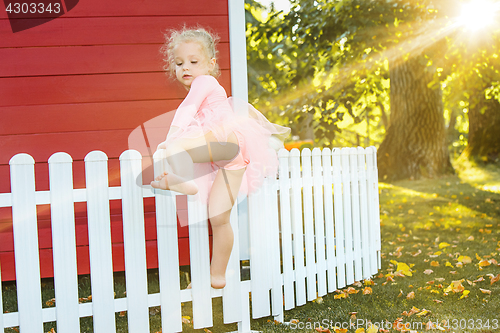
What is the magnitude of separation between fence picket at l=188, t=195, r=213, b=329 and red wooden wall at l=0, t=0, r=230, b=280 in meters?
0.93

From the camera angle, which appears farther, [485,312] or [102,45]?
[102,45]

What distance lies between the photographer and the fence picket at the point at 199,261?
256 cm

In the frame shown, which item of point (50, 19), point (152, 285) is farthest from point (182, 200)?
point (50, 19)

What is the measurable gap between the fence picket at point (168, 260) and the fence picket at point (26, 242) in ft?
2.15

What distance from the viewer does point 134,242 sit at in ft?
8.05

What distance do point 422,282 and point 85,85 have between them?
3.29m

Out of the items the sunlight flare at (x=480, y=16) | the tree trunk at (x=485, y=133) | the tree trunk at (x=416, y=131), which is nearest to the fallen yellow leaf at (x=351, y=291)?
the sunlight flare at (x=480, y=16)

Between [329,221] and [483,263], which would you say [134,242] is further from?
[483,263]

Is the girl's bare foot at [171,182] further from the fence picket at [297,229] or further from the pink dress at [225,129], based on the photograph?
the fence picket at [297,229]

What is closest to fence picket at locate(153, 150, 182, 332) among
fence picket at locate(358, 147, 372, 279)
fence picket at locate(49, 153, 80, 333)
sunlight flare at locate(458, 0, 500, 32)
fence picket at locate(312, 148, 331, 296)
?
fence picket at locate(49, 153, 80, 333)

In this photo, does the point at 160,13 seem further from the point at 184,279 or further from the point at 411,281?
the point at 411,281

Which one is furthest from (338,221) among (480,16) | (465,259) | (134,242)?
(480,16)

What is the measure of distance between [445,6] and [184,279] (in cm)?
550

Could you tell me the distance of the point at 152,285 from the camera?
12.5 feet
